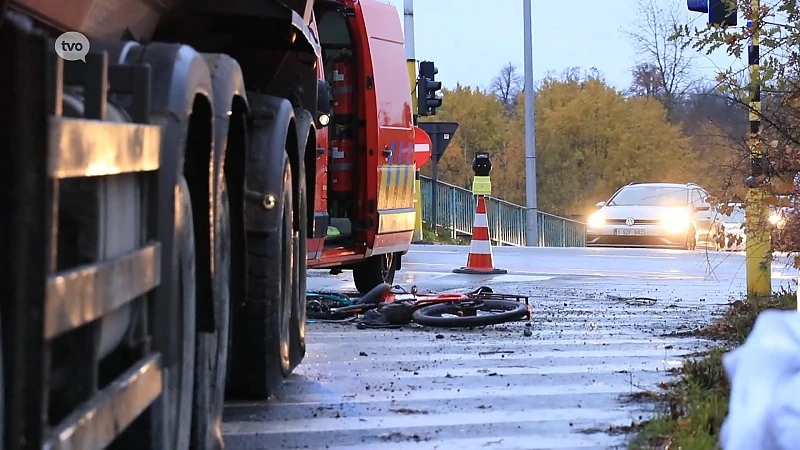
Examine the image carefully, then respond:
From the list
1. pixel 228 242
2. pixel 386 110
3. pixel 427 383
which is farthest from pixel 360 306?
pixel 228 242

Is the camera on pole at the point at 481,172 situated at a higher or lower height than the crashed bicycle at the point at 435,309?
higher

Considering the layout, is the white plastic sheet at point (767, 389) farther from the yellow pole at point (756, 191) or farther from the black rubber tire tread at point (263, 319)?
the yellow pole at point (756, 191)

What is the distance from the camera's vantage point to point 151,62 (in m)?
3.51

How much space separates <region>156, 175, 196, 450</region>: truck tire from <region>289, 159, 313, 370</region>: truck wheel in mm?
2245

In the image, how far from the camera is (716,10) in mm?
9664

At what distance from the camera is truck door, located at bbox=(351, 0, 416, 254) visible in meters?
10.5

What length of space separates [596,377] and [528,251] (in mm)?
13319

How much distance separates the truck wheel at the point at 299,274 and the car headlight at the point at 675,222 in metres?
16.3

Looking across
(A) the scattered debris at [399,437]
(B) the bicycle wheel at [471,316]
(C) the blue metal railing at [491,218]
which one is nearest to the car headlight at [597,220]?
(C) the blue metal railing at [491,218]

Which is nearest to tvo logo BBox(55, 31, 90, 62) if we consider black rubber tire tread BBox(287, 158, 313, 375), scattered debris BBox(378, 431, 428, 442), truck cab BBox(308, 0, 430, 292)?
scattered debris BBox(378, 431, 428, 442)

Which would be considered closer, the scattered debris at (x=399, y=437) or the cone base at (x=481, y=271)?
the scattered debris at (x=399, y=437)

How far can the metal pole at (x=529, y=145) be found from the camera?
28938mm

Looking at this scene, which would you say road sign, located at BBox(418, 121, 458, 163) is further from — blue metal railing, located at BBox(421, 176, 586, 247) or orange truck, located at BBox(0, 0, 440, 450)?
orange truck, located at BBox(0, 0, 440, 450)

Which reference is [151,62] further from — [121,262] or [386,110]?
[386,110]
